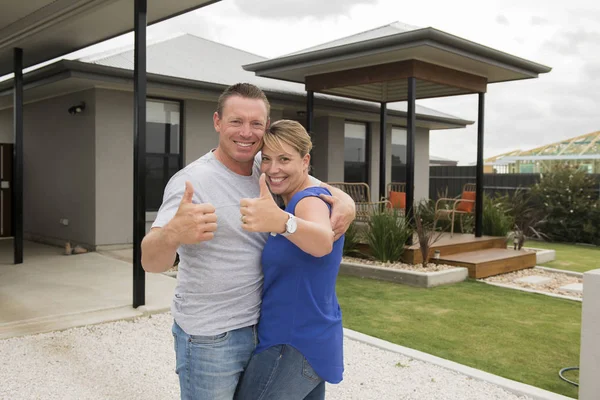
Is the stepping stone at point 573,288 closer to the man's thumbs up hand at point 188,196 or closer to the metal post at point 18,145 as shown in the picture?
the man's thumbs up hand at point 188,196

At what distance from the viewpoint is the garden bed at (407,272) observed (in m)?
7.33

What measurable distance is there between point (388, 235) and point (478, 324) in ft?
8.82

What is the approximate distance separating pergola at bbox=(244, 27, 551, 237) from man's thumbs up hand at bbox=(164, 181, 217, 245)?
6454mm

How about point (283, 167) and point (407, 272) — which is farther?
point (407, 272)

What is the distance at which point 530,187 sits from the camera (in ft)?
46.5

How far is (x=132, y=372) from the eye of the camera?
389cm

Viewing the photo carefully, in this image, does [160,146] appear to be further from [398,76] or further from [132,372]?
[132,372]

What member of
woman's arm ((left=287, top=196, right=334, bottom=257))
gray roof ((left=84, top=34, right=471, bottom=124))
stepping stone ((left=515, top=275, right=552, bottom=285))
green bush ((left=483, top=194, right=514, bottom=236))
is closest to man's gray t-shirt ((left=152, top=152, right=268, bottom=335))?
woman's arm ((left=287, top=196, right=334, bottom=257))

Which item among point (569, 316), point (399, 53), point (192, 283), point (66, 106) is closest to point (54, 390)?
point (192, 283)

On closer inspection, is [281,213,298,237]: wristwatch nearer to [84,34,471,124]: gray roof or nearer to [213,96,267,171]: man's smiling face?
[213,96,267,171]: man's smiling face

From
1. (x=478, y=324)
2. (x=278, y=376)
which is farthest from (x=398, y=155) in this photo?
(x=278, y=376)

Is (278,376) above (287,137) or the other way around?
the other way around

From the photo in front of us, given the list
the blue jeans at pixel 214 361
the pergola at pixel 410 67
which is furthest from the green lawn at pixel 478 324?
the blue jeans at pixel 214 361

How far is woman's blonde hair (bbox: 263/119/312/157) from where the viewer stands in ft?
5.69
